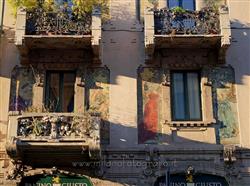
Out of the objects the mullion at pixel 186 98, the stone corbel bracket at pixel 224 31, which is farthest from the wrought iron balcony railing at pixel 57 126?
the stone corbel bracket at pixel 224 31

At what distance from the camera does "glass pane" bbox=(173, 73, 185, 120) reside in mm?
18734

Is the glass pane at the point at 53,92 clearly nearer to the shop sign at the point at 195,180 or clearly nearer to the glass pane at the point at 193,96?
the shop sign at the point at 195,180

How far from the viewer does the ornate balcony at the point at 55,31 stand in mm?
18250

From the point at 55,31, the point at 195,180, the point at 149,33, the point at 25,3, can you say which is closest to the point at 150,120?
the point at 195,180

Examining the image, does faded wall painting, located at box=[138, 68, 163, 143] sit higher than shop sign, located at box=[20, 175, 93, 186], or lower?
higher

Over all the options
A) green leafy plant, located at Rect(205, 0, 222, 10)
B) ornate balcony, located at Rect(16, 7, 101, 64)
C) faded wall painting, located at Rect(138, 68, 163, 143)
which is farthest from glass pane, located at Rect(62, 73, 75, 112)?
green leafy plant, located at Rect(205, 0, 222, 10)

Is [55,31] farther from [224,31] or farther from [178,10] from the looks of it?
[224,31]

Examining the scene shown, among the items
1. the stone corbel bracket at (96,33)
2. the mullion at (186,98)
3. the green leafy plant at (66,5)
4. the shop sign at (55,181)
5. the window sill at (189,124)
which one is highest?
the green leafy plant at (66,5)

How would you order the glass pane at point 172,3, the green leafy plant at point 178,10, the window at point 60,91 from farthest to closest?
the glass pane at point 172,3 < the green leafy plant at point 178,10 < the window at point 60,91

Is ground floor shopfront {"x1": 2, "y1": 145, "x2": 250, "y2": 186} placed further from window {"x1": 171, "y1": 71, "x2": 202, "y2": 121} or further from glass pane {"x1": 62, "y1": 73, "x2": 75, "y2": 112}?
glass pane {"x1": 62, "y1": 73, "x2": 75, "y2": 112}

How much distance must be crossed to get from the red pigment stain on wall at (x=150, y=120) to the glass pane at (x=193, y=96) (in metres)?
1.17

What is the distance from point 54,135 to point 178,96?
4.60 meters

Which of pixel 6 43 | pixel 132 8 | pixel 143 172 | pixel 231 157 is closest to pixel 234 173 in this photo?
pixel 231 157

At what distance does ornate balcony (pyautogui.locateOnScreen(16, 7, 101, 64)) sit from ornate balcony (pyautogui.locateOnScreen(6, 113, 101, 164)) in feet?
8.66
